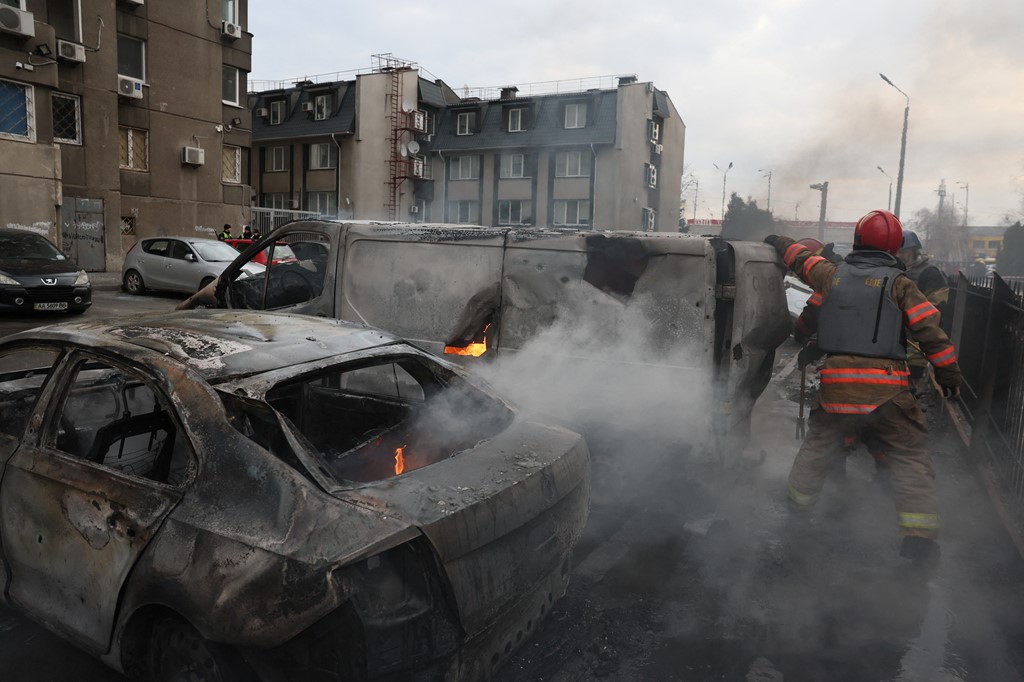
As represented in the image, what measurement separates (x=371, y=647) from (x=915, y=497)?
3221 millimetres

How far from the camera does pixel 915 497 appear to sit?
3969mm

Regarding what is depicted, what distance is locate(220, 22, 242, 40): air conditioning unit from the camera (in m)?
22.8

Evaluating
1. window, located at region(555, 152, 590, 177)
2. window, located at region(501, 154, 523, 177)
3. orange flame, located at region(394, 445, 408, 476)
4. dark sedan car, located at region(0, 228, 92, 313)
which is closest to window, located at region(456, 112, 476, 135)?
window, located at region(501, 154, 523, 177)

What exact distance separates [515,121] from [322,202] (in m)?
11.2

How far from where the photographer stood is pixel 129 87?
20.2 m

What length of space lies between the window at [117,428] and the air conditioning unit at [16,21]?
17305 millimetres

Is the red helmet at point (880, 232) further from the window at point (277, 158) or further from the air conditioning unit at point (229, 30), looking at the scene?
the window at point (277, 158)

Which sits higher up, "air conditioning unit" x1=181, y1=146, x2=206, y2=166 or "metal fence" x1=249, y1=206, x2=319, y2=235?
"air conditioning unit" x1=181, y1=146, x2=206, y2=166

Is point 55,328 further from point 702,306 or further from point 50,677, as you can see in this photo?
point 702,306

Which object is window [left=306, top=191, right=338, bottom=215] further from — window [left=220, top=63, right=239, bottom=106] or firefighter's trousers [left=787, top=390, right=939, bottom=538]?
firefighter's trousers [left=787, top=390, right=939, bottom=538]

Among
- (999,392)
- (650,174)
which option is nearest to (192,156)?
(999,392)

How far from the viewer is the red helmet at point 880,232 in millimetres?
4234

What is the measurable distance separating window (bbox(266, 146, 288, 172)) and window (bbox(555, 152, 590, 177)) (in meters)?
15.1

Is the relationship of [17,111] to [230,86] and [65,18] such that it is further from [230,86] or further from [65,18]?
[230,86]
